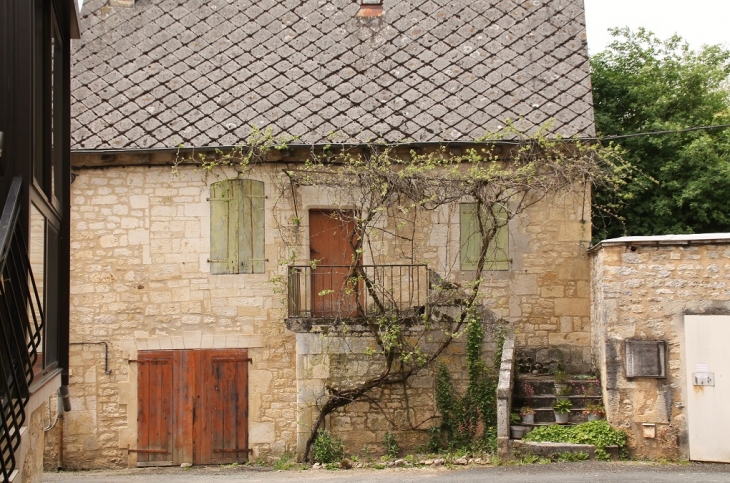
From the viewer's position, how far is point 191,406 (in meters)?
11.8

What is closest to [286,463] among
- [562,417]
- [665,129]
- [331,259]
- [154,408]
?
[154,408]

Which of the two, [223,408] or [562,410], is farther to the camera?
[223,408]

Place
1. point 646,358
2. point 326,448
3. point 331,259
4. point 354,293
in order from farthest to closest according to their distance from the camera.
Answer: point 331,259 → point 354,293 → point 326,448 → point 646,358

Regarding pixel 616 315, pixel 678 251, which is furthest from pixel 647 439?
pixel 678 251

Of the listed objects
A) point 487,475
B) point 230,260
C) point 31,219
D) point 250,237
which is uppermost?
point 250,237

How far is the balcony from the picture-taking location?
36.6 feet

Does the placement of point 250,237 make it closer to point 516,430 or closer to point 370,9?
point 370,9

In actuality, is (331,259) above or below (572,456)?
above

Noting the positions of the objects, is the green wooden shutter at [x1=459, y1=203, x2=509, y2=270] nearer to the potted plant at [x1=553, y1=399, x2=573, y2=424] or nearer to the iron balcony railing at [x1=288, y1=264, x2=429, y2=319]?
the iron balcony railing at [x1=288, y1=264, x2=429, y2=319]

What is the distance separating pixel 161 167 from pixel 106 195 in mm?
839

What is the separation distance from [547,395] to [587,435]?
1007 mm

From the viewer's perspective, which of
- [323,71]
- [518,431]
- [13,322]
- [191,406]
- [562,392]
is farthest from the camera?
[323,71]

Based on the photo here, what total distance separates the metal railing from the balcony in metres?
6.90

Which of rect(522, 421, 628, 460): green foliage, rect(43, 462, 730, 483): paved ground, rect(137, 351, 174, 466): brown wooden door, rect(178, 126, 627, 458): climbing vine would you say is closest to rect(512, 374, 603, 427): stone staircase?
rect(522, 421, 628, 460): green foliage
